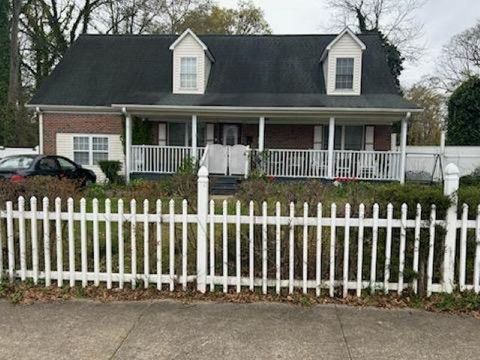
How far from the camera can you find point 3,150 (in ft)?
69.7

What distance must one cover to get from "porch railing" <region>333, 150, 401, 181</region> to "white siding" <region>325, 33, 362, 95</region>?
287 cm

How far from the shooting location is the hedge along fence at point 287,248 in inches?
178

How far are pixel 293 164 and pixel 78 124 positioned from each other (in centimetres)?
943

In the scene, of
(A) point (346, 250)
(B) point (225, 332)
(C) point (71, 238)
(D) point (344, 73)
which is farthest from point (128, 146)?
(B) point (225, 332)

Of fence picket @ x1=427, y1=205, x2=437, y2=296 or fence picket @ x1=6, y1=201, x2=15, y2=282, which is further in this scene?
fence picket @ x1=6, y1=201, x2=15, y2=282

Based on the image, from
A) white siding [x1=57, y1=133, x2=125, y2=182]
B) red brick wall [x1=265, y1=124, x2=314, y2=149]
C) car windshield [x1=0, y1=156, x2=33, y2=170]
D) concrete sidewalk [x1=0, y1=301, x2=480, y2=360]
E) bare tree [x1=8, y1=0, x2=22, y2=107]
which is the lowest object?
concrete sidewalk [x1=0, y1=301, x2=480, y2=360]

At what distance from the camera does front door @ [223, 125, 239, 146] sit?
1802 centimetres

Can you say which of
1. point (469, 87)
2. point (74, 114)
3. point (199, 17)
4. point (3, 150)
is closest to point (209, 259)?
point (74, 114)

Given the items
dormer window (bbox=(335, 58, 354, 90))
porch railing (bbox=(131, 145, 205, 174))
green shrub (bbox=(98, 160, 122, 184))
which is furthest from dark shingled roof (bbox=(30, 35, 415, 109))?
green shrub (bbox=(98, 160, 122, 184))

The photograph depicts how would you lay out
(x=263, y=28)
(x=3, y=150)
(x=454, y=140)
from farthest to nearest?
(x=263, y=28), (x=454, y=140), (x=3, y=150)

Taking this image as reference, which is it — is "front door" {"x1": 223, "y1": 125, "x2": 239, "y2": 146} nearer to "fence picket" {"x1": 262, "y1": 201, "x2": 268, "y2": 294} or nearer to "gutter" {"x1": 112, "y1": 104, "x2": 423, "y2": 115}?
"gutter" {"x1": 112, "y1": 104, "x2": 423, "y2": 115}

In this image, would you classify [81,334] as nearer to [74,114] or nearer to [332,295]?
[332,295]

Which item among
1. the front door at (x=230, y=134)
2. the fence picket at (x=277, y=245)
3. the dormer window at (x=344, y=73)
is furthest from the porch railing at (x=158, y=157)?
the fence picket at (x=277, y=245)

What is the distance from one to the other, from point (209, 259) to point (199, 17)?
36.5m
